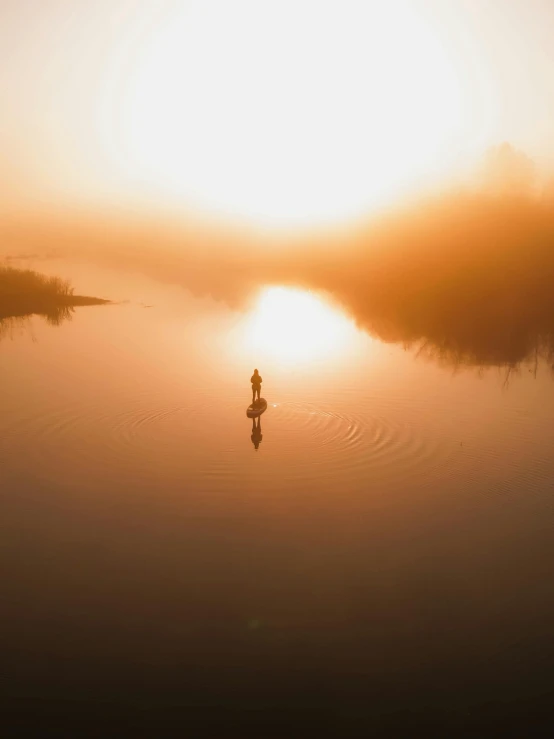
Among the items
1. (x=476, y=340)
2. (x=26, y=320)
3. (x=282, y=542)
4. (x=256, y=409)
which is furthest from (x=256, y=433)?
(x=26, y=320)

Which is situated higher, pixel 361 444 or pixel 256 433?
pixel 256 433

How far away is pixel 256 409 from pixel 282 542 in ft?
48.5

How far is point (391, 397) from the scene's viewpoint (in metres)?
39.5

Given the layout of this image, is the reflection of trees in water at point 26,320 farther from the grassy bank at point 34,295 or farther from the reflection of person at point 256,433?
the reflection of person at point 256,433

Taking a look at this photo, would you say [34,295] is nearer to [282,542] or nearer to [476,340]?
[476,340]

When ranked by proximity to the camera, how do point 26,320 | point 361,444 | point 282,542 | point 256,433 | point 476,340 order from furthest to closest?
point 26,320 → point 476,340 → point 256,433 → point 361,444 → point 282,542

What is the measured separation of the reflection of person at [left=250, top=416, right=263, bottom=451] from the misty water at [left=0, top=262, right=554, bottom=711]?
15.0 inches

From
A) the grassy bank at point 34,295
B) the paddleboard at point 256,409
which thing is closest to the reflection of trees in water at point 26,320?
the grassy bank at point 34,295

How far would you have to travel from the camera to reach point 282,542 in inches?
766

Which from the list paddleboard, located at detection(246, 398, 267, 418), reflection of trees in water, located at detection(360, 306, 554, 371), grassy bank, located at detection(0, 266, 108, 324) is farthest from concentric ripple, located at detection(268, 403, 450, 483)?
grassy bank, located at detection(0, 266, 108, 324)

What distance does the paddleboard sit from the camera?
109 ft

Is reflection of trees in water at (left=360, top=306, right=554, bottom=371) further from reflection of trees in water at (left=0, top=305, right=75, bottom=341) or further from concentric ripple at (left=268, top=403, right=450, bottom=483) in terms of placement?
reflection of trees in water at (left=0, top=305, right=75, bottom=341)

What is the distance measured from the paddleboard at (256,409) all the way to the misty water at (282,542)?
648mm

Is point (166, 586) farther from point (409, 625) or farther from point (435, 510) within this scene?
point (435, 510)
